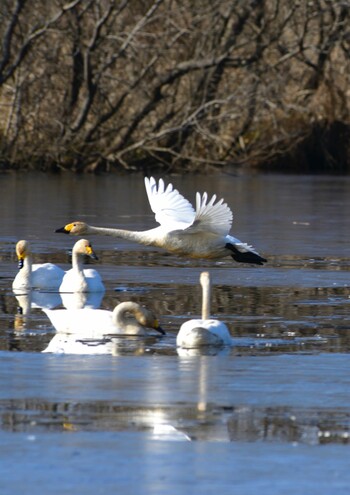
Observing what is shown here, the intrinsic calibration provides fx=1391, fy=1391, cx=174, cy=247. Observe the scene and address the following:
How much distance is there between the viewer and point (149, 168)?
29281 mm

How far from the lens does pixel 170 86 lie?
29797 mm

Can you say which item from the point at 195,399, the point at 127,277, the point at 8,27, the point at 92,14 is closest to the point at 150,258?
the point at 127,277

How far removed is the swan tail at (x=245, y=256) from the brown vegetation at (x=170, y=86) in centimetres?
1690

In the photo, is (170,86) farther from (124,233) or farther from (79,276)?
(124,233)

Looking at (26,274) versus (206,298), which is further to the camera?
(26,274)

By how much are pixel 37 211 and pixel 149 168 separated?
1115cm

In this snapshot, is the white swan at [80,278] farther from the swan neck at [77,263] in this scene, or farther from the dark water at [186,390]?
the dark water at [186,390]

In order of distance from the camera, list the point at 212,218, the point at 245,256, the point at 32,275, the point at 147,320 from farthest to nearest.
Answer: the point at 32,275 → the point at 245,256 → the point at 212,218 → the point at 147,320

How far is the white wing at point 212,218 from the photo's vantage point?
385 inches

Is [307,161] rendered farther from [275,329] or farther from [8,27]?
[275,329]

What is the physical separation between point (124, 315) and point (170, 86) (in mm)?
21798

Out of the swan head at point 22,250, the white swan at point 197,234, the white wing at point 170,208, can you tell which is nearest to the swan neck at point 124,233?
the white swan at point 197,234

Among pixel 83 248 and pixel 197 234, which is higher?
pixel 197 234

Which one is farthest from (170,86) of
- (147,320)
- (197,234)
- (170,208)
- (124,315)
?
(147,320)
